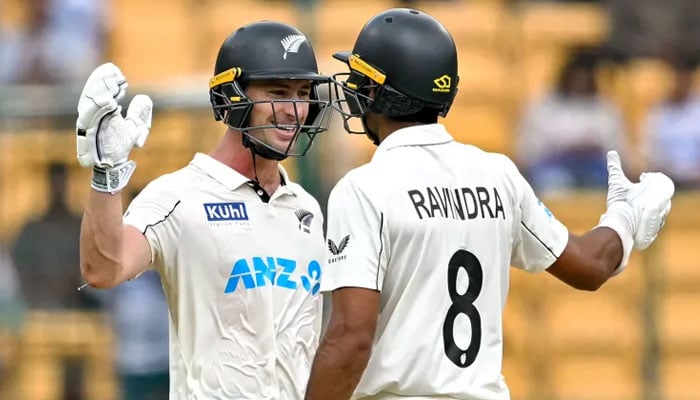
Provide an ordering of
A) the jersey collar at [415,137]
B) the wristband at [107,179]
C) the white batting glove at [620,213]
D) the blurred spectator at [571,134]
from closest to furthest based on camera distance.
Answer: the wristband at [107,179], the jersey collar at [415,137], the white batting glove at [620,213], the blurred spectator at [571,134]

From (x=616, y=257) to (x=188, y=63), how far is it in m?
7.42

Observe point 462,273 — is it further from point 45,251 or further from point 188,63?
point 188,63

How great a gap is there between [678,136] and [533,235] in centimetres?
588

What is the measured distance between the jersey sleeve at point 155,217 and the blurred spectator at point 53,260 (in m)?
4.83

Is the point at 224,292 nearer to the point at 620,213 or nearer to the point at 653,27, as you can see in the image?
the point at 620,213

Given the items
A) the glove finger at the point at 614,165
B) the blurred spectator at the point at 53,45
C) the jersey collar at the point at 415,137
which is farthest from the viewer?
the blurred spectator at the point at 53,45

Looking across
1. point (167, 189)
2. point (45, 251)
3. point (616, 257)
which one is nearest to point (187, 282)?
point (167, 189)

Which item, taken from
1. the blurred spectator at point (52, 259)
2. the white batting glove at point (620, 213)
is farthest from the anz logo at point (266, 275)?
the blurred spectator at point (52, 259)

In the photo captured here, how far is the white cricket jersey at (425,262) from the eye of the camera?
477cm

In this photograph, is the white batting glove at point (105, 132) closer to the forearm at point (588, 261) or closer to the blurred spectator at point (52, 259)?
the forearm at point (588, 261)

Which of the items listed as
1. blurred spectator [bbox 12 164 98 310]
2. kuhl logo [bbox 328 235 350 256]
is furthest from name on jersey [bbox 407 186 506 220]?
blurred spectator [bbox 12 164 98 310]

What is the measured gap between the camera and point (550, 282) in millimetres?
10516

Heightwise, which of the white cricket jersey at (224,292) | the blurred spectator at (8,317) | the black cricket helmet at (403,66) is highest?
the black cricket helmet at (403,66)

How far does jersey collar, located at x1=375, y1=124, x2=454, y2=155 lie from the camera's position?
4969 millimetres
